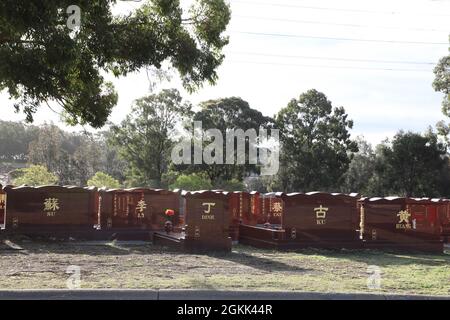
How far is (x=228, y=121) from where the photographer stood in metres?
53.2

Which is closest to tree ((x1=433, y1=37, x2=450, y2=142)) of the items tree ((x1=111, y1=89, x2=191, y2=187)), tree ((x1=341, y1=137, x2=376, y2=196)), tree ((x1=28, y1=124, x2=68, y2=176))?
tree ((x1=341, y1=137, x2=376, y2=196))

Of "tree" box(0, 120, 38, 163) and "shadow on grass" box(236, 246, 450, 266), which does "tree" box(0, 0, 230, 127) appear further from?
"tree" box(0, 120, 38, 163)

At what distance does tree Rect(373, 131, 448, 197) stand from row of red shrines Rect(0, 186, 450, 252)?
29.0 meters

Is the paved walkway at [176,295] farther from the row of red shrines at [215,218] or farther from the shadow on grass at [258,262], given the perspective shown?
the row of red shrines at [215,218]

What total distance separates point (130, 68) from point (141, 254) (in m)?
4.66

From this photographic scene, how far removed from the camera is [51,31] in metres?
11.8

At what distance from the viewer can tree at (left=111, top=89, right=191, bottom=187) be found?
54.0 metres

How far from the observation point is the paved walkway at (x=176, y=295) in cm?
832

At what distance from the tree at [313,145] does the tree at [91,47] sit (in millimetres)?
36496

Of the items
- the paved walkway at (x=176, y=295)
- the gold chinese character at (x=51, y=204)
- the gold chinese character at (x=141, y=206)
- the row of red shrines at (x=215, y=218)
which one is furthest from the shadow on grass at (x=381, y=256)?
the gold chinese character at (x=51, y=204)

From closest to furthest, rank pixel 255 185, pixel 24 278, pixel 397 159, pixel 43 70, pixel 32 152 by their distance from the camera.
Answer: pixel 24 278, pixel 43 70, pixel 397 159, pixel 32 152, pixel 255 185

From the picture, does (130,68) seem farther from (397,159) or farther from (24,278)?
(397,159)

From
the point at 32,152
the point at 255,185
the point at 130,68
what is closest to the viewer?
the point at 130,68
